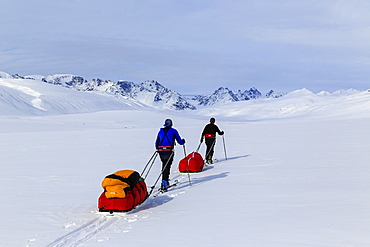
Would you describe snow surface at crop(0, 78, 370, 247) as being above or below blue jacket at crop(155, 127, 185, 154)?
below

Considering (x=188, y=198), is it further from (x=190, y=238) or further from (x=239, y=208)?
(x=190, y=238)

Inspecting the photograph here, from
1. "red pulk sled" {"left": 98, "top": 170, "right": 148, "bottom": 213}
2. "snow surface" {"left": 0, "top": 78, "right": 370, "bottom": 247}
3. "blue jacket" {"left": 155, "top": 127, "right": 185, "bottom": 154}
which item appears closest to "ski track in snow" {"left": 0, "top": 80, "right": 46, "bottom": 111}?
"snow surface" {"left": 0, "top": 78, "right": 370, "bottom": 247}

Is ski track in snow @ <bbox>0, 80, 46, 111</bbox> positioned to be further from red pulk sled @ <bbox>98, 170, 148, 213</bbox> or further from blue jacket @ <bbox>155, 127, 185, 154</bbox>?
red pulk sled @ <bbox>98, 170, 148, 213</bbox>

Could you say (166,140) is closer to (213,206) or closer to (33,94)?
(213,206)

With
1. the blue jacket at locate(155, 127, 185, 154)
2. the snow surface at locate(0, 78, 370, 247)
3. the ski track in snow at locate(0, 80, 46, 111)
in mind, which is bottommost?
the snow surface at locate(0, 78, 370, 247)

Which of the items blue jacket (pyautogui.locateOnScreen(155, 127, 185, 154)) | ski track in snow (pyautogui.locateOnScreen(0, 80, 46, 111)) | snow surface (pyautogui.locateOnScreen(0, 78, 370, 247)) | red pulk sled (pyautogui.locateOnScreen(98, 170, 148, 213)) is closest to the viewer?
snow surface (pyautogui.locateOnScreen(0, 78, 370, 247))

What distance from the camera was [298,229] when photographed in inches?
230

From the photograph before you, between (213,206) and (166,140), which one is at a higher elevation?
(166,140)

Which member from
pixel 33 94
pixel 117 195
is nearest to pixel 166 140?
pixel 117 195

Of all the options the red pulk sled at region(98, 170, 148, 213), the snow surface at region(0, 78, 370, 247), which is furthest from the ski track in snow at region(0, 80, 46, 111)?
the red pulk sled at region(98, 170, 148, 213)

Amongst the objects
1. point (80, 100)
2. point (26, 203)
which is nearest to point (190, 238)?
point (26, 203)

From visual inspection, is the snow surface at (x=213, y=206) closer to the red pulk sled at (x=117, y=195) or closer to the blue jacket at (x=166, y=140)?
the red pulk sled at (x=117, y=195)

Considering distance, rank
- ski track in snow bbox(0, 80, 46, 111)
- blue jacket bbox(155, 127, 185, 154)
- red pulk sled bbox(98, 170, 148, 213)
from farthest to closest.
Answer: ski track in snow bbox(0, 80, 46, 111) → blue jacket bbox(155, 127, 185, 154) → red pulk sled bbox(98, 170, 148, 213)

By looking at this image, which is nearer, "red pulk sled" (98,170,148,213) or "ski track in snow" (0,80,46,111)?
"red pulk sled" (98,170,148,213)
